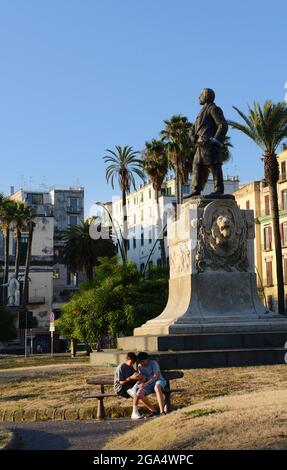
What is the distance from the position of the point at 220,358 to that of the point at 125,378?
13.9 ft

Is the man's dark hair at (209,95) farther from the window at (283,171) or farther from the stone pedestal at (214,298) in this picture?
the window at (283,171)

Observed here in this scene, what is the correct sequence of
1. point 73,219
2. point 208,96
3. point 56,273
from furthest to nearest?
point 73,219, point 56,273, point 208,96

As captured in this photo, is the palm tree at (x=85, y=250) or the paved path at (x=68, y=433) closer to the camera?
the paved path at (x=68, y=433)

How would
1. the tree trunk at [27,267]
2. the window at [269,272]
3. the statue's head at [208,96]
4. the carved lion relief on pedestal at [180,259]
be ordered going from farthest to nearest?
the tree trunk at [27,267] < the window at [269,272] < the statue's head at [208,96] < the carved lion relief on pedestal at [180,259]

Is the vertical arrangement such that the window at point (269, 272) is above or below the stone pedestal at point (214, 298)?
above

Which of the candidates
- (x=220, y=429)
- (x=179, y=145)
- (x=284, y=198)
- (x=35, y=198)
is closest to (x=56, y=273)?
(x=35, y=198)

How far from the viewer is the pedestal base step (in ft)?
51.0

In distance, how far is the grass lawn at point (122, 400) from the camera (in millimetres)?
12764

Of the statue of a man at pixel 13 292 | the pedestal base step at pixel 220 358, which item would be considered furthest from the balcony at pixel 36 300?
the pedestal base step at pixel 220 358

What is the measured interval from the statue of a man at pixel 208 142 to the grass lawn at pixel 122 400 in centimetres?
567

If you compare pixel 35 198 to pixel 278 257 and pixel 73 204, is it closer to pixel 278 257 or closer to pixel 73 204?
pixel 73 204

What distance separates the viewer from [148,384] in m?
11.9

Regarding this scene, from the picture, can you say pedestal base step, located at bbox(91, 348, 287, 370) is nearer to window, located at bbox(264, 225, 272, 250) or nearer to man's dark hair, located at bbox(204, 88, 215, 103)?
man's dark hair, located at bbox(204, 88, 215, 103)
